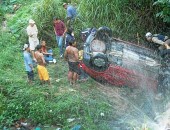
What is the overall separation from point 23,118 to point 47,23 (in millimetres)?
4341

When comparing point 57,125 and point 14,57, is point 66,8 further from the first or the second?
point 57,125

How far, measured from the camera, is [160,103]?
950 centimetres

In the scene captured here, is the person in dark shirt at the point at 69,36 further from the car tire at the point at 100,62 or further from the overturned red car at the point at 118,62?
the car tire at the point at 100,62

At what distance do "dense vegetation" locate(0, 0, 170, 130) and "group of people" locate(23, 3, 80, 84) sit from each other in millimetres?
314


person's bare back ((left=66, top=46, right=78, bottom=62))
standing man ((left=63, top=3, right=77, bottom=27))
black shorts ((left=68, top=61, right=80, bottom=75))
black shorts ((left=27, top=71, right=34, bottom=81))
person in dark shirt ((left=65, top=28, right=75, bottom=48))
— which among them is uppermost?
standing man ((left=63, top=3, right=77, bottom=27))

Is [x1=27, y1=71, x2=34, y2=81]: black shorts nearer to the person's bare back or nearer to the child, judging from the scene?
the person's bare back

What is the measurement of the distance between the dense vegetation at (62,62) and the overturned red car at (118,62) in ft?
1.89

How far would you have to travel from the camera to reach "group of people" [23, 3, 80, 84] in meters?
9.86

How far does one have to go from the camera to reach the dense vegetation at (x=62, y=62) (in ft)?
29.9

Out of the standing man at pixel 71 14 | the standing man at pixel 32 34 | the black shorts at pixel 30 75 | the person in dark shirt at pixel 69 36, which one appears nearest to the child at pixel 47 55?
the standing man at pixel 32 34

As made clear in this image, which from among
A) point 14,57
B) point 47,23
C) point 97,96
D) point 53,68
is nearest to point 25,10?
point 47,23

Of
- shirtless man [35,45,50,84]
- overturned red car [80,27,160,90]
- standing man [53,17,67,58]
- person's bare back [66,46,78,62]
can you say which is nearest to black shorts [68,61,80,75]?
person's bare back [66,46,78,62]

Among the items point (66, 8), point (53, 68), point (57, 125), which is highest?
point (66, 8)

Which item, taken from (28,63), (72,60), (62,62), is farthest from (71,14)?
(28,63)
